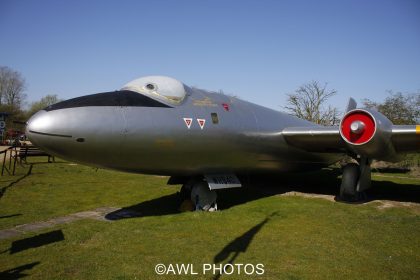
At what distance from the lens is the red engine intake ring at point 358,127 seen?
28.0ft

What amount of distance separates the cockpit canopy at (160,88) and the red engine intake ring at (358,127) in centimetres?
429

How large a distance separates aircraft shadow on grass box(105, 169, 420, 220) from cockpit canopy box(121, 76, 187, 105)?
118 inches

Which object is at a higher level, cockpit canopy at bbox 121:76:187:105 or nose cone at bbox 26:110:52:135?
cockpit canopy at bbox 121:76:187:105

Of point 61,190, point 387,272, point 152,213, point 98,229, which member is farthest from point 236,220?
point 61,190

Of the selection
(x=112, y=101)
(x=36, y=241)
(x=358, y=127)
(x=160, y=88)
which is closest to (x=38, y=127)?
(x=112, y=101)

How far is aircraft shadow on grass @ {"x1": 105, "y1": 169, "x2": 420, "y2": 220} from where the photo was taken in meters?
9.03

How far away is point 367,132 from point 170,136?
5021 millimetres

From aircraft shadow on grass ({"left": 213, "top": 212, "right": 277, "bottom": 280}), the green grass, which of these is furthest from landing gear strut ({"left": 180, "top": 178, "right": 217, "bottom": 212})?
aircraft shadow on grass ({"left": 213, "top": 212, "right": 277, "bottom": 280})

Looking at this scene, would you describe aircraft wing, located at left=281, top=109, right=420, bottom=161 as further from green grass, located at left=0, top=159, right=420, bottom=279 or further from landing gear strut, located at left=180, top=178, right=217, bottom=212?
landing gear strut, located at left=180, top=178, right=217, bottom=212

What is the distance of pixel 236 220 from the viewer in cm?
792

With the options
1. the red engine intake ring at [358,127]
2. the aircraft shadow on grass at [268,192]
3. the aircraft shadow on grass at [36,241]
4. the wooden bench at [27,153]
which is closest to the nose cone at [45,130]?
the aircraft shadow on grass at [36,241]

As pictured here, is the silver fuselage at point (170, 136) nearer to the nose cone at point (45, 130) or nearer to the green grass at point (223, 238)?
the nose cone at point (45, 130)

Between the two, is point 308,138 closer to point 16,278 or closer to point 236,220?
point 236,220

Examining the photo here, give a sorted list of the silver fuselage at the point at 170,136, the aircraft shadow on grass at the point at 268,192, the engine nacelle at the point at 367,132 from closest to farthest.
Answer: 1. the silver fuselage at the point at 170,136
2. the engine nacelle at the point at 367,132
3. the aircraft shadow on grass at the point at 268,192
